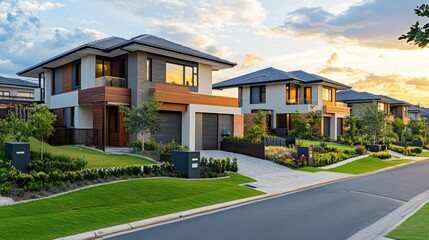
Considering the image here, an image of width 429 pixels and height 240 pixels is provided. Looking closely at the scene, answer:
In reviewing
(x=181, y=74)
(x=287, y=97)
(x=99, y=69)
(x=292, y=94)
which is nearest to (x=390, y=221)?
(x=181, y=74)

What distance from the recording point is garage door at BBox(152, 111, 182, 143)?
2586 centimetres

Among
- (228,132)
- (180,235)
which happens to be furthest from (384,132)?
(180,235)

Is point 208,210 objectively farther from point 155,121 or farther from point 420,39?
point 155,121

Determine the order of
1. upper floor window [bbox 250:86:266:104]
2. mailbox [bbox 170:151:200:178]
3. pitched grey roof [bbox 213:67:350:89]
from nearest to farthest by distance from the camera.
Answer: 1. mailbox [bbox 170:151:200:178]
2. pitched grey roof [bbox 213:67:350:89]
3. upper floor window [bbox 250:86:266:104]

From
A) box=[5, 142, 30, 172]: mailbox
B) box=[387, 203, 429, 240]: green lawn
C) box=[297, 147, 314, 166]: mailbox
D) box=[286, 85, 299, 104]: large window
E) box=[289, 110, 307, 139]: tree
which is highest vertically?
box=[286, 85, 299, 104]: large window

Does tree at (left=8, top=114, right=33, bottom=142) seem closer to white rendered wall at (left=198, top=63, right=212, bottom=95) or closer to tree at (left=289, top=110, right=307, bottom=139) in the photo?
white rendered wall at (left=198, top=63, right=212, bottom=95)

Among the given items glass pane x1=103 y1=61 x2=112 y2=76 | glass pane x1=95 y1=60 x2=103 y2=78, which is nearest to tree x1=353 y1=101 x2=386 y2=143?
glass pane x1=103 y1=61 x2=112 y2=76

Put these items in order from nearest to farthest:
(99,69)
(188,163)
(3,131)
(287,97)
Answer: (188,163)
(3,131)
(99,69)
(287,97)

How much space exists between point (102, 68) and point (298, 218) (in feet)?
69.9

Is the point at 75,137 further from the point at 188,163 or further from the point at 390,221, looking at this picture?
the point at 390,221

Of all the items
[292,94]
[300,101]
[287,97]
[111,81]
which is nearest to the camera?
[111,81]

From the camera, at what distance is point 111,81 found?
24719 millimetres

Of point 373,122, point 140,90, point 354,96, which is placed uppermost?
point 354,96

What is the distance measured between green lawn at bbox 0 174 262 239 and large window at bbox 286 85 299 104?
30160mm
